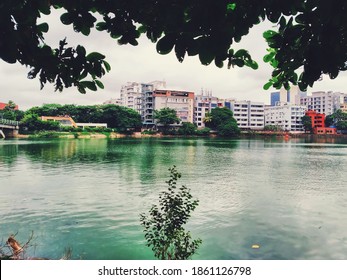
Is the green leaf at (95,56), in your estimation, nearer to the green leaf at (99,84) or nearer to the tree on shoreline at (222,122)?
the green leaf at (99,84)

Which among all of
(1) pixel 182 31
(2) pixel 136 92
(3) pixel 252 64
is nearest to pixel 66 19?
(1) pixel 182 31

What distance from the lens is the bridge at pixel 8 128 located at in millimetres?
71062

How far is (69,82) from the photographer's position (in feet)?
11.6

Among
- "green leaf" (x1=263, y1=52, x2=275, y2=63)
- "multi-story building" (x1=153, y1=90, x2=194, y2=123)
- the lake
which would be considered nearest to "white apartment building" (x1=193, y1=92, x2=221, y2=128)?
"multi-story building" (x1=153, y1=90, x2=194, y2=123)

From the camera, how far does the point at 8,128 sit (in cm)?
7512

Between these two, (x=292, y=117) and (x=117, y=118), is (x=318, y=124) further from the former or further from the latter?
(x=117, y=118)

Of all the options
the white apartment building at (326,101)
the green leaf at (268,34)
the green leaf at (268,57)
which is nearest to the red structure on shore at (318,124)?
the white apartment building at (326,101)

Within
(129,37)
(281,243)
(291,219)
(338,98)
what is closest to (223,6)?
(129,37)

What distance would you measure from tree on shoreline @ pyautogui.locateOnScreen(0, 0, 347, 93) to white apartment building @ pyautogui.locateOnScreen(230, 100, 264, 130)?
121 m

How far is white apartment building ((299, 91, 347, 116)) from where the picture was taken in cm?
13900

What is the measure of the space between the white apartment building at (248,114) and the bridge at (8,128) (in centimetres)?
7220

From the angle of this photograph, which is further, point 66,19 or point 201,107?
point 201,107

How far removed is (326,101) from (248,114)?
40.3 meters

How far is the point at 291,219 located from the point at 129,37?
9.73m
